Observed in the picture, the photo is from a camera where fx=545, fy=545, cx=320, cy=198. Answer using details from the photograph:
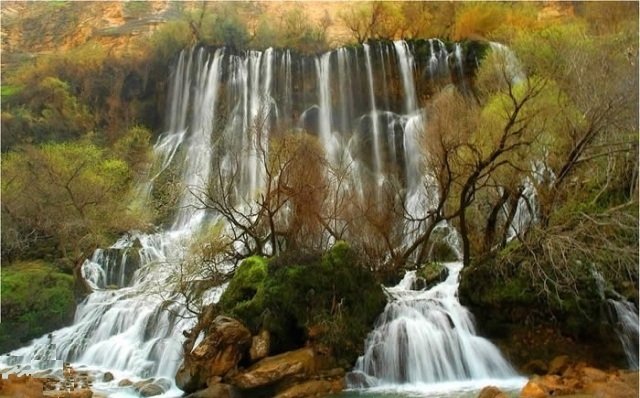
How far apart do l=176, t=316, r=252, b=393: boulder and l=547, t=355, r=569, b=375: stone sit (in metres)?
6.68

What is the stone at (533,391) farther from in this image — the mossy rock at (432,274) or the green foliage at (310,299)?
the mossy rock at (432,274)

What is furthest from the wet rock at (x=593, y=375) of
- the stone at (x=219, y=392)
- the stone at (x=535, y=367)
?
the stone at (x=219, y=392)

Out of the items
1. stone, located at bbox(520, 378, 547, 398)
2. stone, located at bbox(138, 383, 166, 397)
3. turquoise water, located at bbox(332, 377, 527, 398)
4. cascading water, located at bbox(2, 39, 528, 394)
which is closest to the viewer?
stone, located at bbox(520, 378, 547, 398)

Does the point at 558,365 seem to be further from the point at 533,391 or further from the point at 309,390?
the point at 309,390

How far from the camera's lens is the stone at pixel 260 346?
12102 millimetres

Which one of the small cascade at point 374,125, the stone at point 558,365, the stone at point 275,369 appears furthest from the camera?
the small cascade at point 374,125

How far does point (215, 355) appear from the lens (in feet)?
38.5

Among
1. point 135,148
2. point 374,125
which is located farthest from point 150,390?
point 135,148

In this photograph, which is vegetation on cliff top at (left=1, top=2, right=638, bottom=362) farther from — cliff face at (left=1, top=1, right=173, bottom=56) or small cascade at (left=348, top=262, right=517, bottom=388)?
cliff face at (left=1, top=1, right=173, bottom=56)

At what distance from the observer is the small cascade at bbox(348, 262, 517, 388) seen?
1239 centimetres

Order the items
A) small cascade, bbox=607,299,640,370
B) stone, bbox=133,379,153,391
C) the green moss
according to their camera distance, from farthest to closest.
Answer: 1. the green moss
2. stone, bbox=133,379,153,391
3. small cascade, bbox=607,299,640,370

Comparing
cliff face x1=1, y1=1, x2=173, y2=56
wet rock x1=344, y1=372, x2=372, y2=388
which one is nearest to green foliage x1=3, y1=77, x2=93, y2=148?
cliff face x1=1, y1=1, x2=173, y2=56

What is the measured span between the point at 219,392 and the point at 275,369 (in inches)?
48.2

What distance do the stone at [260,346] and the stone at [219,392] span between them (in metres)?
0.94
